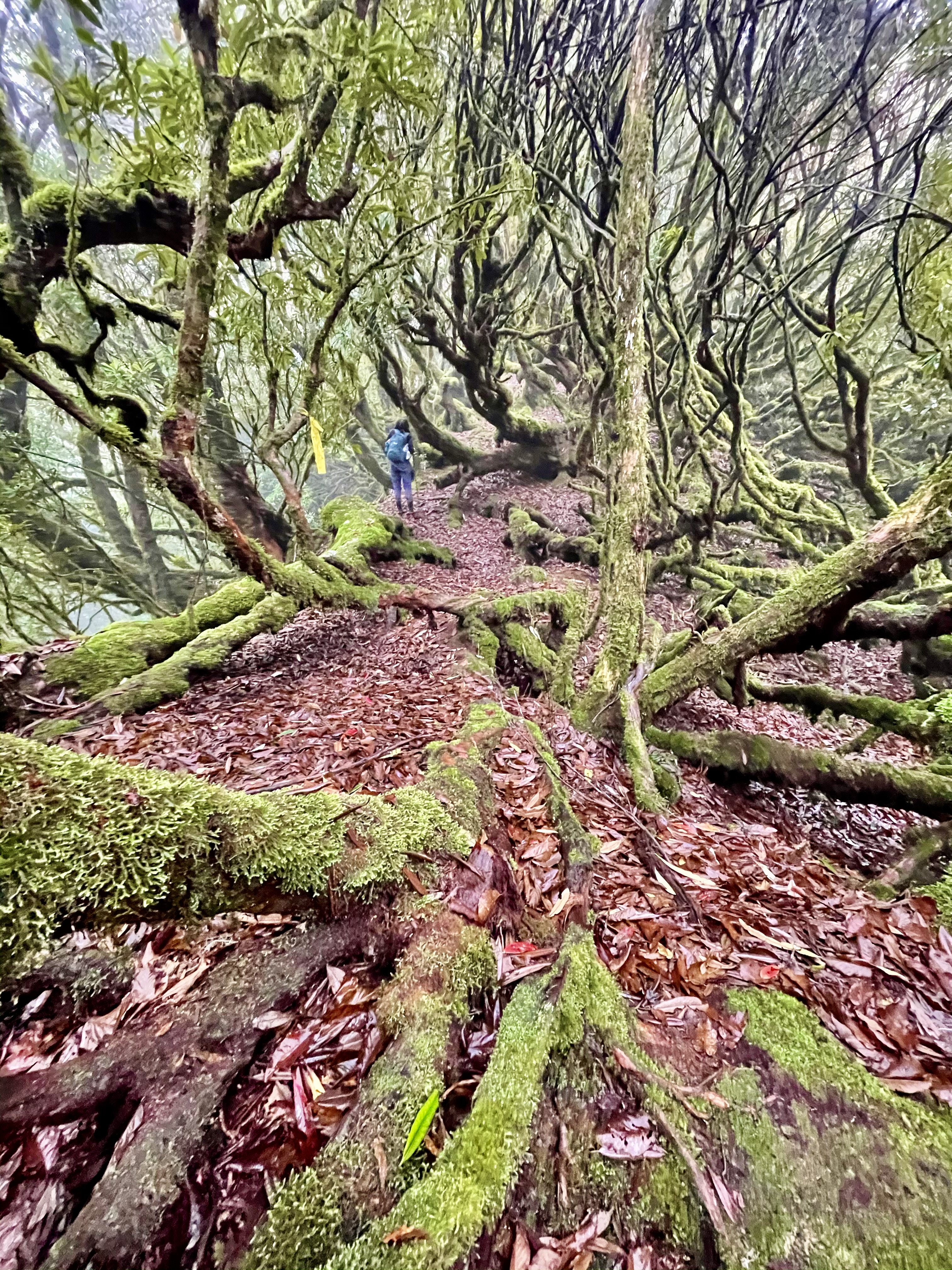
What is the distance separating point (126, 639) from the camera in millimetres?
4922

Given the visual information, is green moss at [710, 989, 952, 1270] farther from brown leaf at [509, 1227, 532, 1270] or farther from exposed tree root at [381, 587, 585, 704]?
exposed tree root at [381, 587, 585, 704]

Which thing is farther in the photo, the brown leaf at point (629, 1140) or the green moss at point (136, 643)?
the green moss at point (136, 643)

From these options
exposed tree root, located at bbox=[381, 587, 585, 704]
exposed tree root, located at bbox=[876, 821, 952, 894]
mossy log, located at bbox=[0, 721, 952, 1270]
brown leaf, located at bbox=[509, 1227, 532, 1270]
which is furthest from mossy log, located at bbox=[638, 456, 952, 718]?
brown leaf, located at bbox=[509, 1227, 532, 1270]

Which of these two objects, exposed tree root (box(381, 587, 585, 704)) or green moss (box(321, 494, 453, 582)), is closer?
exposed tree root (box(381, 587, 585, 704))

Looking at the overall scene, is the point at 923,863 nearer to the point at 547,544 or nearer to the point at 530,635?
the point at 530,635

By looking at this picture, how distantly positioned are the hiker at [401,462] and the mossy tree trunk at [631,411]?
25.1 ft

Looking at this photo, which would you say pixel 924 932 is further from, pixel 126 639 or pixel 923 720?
pixel 126 639

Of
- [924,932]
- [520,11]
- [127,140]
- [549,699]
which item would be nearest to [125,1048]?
[924,932]

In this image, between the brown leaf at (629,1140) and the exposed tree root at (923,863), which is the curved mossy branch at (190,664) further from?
the exposed tree root at (923,863)

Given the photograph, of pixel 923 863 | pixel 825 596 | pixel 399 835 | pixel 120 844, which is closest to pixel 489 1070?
pixel 399 835

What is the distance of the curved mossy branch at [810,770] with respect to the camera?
11.2 feet

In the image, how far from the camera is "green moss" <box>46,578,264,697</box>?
4453 mm

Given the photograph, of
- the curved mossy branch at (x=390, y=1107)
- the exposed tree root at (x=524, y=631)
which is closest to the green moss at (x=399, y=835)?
the curved mossy branch at (x=390, y=1107)

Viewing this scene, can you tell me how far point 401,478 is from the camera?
12477mm
